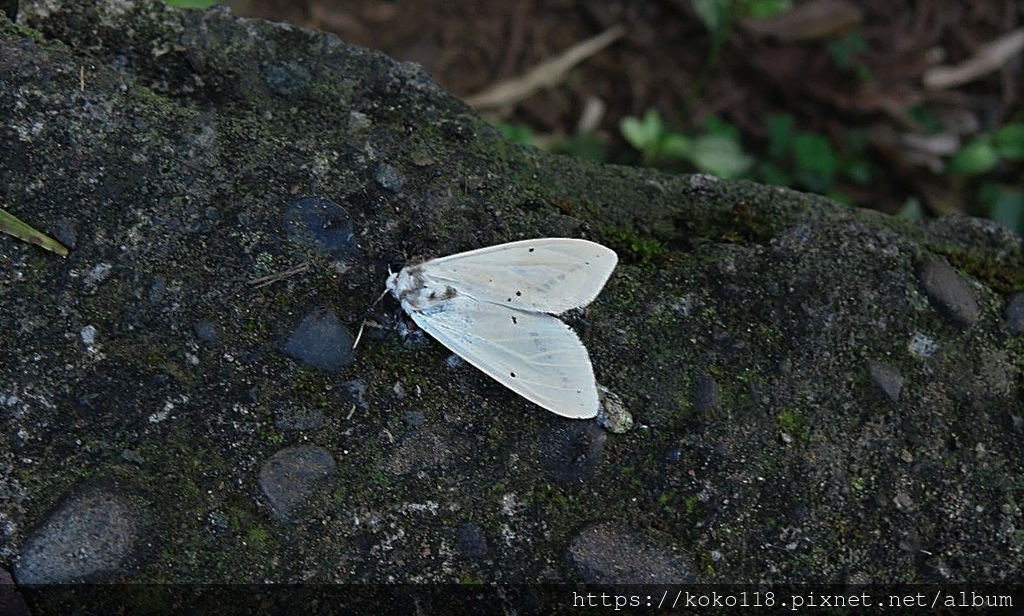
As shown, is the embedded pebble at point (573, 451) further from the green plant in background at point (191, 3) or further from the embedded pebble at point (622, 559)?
the green plant in background at point (191, 3)

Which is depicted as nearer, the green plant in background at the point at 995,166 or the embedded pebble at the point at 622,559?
the embedded pebble at the point at 622,559

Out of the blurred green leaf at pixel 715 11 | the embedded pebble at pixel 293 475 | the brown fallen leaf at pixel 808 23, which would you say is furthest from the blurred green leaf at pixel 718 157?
the embedded pebble at pixel 293 475

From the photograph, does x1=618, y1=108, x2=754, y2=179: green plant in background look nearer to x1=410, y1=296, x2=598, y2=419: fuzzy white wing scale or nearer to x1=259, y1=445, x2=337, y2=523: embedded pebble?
x1=410, y1=296, x2=598, y2=419: fuzzy white wing scale

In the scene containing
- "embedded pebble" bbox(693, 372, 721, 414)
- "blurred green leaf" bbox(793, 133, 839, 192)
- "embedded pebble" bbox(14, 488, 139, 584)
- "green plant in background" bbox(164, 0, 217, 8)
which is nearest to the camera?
"embedded pebble" bbox(14, 488, 139, 584)

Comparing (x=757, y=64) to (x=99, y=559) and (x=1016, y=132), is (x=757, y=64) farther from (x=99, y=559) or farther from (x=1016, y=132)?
(x=99, y=559)

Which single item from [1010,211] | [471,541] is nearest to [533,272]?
[471,541]

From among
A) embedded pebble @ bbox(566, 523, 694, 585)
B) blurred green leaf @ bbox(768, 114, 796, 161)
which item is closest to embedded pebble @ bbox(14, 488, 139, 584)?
embedded pebble @ bbox(566, 523, 694, 585)
